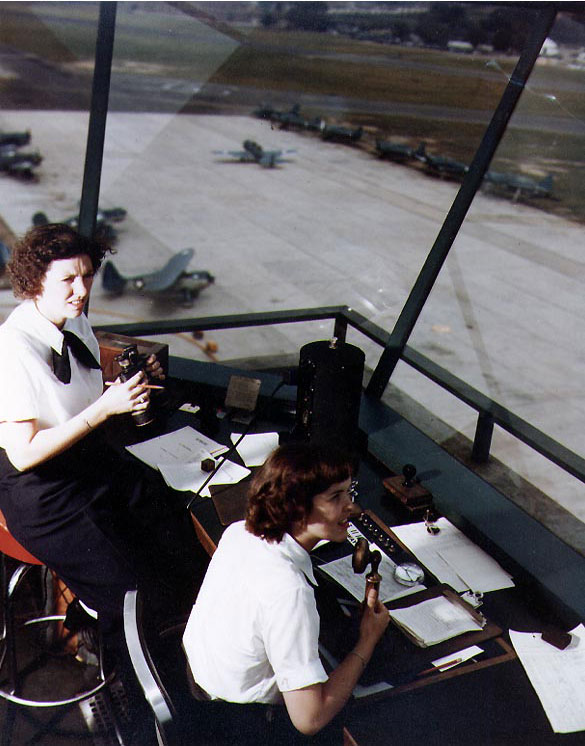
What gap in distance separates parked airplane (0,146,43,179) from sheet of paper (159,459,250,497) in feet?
55.4

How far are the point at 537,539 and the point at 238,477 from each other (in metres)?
0.94

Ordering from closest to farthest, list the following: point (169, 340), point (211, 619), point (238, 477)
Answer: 1. point (211, 619)
2. point (238, 477)
3. point (169, 340)

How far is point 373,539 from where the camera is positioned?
2.06 m

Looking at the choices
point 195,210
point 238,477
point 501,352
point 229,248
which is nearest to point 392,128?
point 195,210

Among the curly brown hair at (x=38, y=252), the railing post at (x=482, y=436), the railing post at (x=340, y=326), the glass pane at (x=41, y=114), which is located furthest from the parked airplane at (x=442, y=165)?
the curly brown hair at (x=38, y=252)

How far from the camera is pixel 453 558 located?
6.75 feet

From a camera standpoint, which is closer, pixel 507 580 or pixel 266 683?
pixel 266 683

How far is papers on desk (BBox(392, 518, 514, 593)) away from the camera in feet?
6.41

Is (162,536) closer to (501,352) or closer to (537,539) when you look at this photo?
(537,539)

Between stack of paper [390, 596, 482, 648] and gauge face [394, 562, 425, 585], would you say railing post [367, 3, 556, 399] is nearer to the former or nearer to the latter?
gauge face [394, 562, 425, 585]

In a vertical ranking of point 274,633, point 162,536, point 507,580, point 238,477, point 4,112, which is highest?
point 274,633

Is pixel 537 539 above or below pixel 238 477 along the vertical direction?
above

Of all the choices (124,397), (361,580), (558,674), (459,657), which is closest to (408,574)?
(361,580)

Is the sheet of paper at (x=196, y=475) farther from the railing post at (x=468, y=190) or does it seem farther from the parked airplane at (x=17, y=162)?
the parked airplane at (x=17, y=162)
